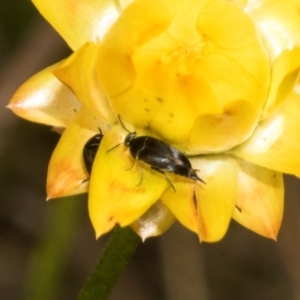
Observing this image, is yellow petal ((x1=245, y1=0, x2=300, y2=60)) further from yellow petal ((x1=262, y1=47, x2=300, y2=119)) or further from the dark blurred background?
the dark blurred background

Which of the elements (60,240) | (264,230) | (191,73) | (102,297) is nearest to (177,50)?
(191,73)

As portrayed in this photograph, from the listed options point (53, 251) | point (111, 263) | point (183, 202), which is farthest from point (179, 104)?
point (53, 251)

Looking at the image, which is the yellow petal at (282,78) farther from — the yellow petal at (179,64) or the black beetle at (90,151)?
the black beetle at (90,151)

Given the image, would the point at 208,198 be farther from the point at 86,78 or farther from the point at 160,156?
the point at 86,78

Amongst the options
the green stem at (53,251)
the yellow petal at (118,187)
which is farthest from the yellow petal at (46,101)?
the green stem at (53,251)

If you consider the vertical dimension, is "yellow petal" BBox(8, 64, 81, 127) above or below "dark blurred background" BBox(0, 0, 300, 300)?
above

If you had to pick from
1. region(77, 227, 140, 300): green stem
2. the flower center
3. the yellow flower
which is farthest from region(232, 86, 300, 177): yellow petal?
region(77, 227, 140, 300): green stem

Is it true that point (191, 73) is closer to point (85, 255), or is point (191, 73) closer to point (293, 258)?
point (293, 258)
